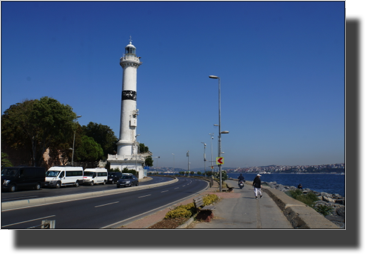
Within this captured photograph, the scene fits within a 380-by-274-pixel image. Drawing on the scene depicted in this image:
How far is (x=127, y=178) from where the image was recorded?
33062 mm

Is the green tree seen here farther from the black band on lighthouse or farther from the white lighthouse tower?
the black band on lighthouse

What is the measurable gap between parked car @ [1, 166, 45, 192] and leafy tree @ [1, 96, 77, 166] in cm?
1764

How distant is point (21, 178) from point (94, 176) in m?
12.2

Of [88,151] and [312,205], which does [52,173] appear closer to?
[312,205]

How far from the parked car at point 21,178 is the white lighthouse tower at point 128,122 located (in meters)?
29.7

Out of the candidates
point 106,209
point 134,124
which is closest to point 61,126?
point 134,124

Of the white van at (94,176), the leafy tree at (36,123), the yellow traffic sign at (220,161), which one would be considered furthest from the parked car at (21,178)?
the leafy tree at (36,123)

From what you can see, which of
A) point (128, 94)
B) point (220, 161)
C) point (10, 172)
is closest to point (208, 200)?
point (220, 161)

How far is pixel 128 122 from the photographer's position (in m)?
56.8

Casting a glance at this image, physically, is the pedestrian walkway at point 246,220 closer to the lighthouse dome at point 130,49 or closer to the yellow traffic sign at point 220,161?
the yellow traffic sign at point 220,161

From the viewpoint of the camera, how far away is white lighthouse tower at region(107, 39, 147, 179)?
56.6 meters
